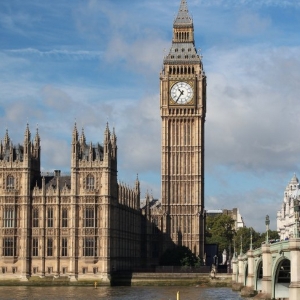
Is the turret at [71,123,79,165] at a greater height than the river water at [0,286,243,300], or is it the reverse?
the turret at [71,123,79,165]

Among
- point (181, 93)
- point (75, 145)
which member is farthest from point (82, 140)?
point (181, 93)

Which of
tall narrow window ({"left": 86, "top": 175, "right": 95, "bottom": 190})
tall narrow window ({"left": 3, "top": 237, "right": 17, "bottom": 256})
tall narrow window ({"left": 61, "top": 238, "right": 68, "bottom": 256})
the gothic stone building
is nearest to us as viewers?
the gothic stone building

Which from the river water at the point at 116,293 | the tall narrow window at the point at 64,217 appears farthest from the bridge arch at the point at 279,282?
the tall narrow window at the point at 64,217

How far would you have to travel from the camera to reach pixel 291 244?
65125 mm

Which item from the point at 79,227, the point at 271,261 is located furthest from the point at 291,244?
the point at 79,227

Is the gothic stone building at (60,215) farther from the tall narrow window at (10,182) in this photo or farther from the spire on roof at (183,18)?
the spire on roof at (183,18)

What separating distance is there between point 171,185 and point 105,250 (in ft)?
124

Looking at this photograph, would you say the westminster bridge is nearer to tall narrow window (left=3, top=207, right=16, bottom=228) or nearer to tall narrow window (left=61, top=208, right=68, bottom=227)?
tall narrow window (left=61, top=208, right=68, bottom=227)

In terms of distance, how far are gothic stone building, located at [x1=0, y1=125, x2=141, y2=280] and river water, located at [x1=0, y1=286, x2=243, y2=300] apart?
595cm

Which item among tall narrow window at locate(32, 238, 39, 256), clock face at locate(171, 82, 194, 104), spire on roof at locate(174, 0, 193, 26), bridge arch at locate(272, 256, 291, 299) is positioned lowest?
bridge arch at locate(272, 256, 291, 299)

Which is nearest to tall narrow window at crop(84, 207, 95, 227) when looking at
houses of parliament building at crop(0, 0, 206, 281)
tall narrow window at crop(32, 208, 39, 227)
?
houses of parliament building at crop(0, 0, 206, 281)

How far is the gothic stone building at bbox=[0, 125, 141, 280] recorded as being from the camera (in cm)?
12338

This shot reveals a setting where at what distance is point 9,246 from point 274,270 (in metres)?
57.3

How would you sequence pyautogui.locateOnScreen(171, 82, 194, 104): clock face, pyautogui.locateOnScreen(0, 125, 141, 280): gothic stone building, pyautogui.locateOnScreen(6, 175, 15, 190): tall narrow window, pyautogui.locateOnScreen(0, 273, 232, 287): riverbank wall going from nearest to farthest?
pyautogui.locateOnScreen(0, 273, 232, 287): riverbank wall
pyautogui.locateOnScreen(0, 125, 141, 280): gothic stone building
pyautogui.locateOnScreen(6, 175, 15, 190): tall narrow window
pyautogui.locateOnScreen(171, 82, 194, 104): clock face
